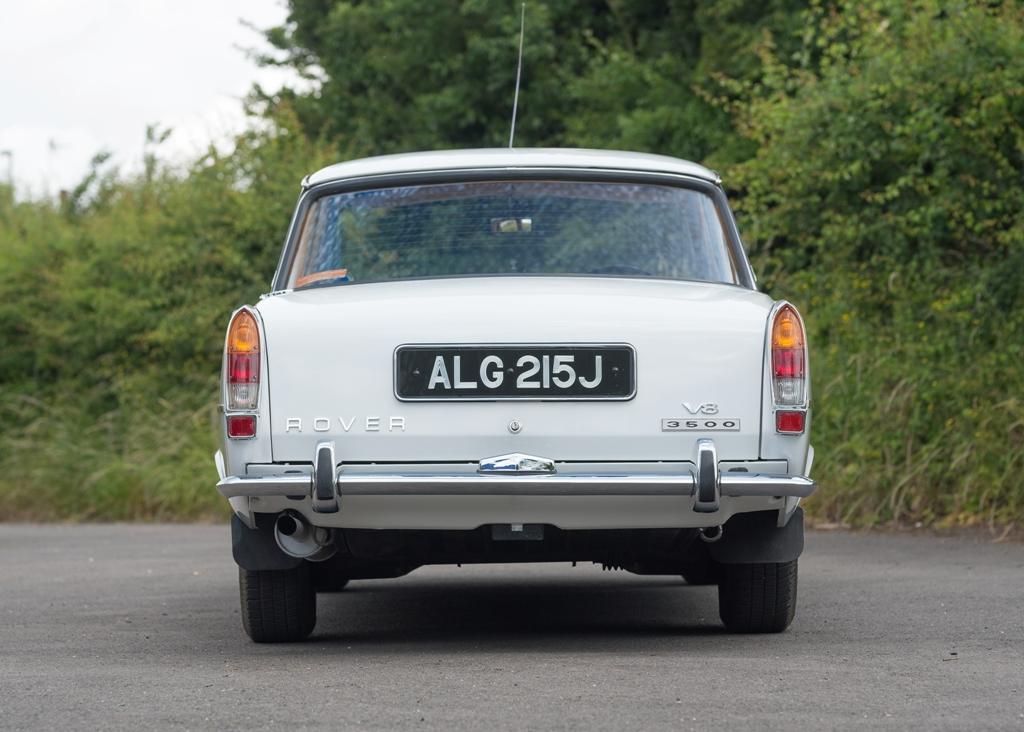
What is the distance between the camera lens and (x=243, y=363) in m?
5.89

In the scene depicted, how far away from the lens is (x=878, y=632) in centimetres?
671

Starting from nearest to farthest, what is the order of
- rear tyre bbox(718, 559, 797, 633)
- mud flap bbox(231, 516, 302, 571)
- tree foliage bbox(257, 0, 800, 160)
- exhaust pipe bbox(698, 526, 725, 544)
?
exhaust pipe bbox(698, 526, 725, 544), mud flap bbox(231, 516, 302, 571), rear tyre bbox(718, 559, 797, 633), tree foliage bbox(257, 0, 800, 160)

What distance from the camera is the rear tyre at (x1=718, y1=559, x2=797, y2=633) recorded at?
6469 millimetres

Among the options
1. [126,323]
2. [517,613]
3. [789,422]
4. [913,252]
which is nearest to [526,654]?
[789,422]

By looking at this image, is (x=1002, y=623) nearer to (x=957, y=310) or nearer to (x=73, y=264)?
(x=957, y=310)

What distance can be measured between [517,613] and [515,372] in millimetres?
2218

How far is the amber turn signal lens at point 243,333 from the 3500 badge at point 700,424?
142 cm

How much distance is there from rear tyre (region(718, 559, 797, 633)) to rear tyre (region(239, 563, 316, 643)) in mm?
1583

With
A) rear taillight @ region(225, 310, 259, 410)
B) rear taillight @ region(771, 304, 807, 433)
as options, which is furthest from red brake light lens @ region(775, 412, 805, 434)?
rear taillight @ region(225, 310, 259, 410)

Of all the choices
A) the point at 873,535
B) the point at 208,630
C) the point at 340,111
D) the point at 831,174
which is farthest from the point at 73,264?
the point at 208,630

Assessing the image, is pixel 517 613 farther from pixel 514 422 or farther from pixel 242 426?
pixel 242 426

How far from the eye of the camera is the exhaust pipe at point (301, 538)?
6121mm

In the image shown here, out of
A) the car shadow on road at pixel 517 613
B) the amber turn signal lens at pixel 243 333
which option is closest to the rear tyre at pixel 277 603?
the car shadow on road at pixel 517 613

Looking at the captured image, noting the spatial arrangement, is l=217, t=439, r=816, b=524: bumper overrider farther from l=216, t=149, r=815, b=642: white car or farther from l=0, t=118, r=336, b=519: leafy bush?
l=0, t=118, r=336, b=519: leafy bush
